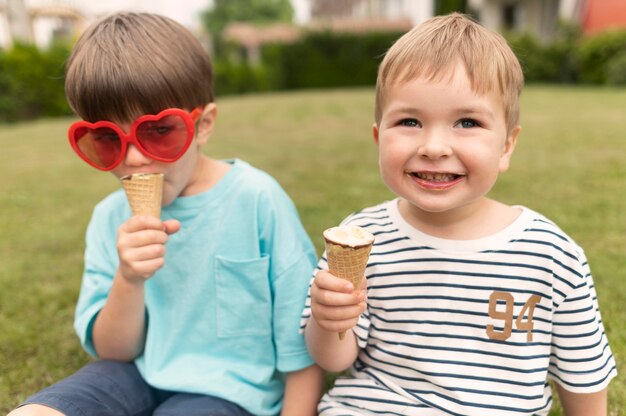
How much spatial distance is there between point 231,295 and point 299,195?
3.11 metres

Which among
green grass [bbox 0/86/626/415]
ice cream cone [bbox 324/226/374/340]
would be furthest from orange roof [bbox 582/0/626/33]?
ice cream cone [bbox 324/226/374/340]

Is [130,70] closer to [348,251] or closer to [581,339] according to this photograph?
[348,251]

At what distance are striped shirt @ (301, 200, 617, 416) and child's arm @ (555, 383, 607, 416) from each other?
0.05m

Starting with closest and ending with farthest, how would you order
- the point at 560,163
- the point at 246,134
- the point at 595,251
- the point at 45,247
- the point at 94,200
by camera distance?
the point at 595,251, the point at 45,247, the point at 94,200, the point at 560,163, the point at 246,134

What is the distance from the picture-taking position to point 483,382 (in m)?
1.57

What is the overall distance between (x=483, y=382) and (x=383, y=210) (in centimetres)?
61

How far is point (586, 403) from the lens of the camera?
1619 millimetres

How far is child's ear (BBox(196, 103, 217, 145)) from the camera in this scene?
196 cm

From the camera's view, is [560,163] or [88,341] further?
[560,163]

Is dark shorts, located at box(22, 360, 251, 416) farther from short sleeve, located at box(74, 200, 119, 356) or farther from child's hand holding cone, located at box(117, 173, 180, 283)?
child's hand holding cone, located at box(117, 173, 180, 283)

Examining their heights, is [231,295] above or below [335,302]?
below

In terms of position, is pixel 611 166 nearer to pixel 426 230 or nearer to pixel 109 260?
pixel 426 230

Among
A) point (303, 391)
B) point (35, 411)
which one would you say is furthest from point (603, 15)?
point (35, 411)

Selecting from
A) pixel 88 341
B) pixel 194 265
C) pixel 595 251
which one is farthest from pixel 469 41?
pixel 595 251
